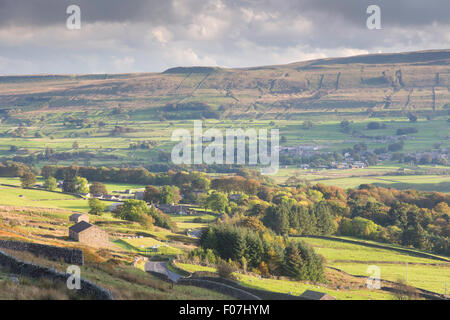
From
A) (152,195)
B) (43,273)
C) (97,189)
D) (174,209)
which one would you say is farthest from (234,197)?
(43,273)

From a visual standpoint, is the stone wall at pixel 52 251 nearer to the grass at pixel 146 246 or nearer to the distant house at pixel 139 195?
the grass at pixel 146 246

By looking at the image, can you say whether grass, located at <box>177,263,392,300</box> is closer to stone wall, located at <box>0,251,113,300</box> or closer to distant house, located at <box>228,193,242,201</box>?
stone wall, located at <box>0,251,113,300</box>

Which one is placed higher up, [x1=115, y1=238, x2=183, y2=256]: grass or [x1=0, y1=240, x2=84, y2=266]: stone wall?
[x1=0, y1=240, x2=84, y2=266]: stone wall

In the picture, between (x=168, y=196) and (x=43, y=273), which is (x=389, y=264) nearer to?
(x=43, y=273)

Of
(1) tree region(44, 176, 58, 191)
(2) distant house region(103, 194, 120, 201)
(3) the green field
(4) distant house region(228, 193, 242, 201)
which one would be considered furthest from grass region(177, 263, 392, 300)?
(1) tree region(44, 176, 58, 191)
